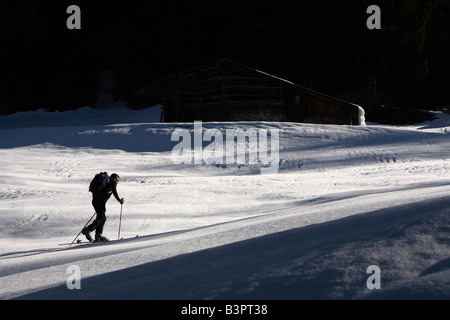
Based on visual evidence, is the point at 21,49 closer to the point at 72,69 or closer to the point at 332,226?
the point at 72,69

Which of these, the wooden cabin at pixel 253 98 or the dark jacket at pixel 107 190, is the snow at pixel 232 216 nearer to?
the dark jacket at pixel 107 190

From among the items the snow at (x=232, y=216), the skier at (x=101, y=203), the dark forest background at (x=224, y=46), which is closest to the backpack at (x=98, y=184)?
the skier at (x=101, y=203)

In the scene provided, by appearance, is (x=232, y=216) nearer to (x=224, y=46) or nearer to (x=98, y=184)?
(x=98, y=184)

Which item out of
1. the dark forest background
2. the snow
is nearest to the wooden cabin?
the snow

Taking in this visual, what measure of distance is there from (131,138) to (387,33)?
77.4ft

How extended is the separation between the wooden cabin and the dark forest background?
10478 millimetres

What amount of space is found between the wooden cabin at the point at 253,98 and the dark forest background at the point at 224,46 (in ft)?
34.4

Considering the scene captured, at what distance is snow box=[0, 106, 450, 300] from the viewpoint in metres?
4.43

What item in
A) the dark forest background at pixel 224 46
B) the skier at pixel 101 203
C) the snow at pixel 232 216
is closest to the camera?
the snow at pixel 232 216

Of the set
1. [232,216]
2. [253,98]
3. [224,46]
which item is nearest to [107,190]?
[232,216]

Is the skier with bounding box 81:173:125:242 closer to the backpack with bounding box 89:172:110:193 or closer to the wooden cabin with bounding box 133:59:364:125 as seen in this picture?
the backpack with bounding box 89:172:110:193

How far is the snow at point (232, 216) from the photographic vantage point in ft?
14.5

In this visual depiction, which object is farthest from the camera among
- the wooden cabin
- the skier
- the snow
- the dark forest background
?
the dark forest background
